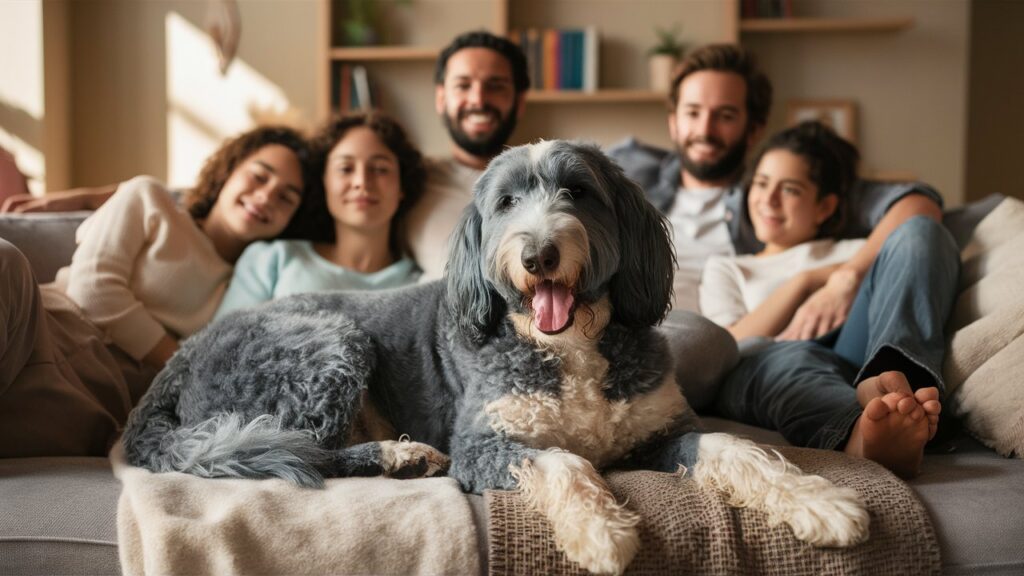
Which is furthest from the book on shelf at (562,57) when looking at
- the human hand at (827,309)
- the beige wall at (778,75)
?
the human hand at (827,309)

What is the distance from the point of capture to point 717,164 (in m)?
3.76

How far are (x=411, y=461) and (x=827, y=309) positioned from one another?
1.55 metres

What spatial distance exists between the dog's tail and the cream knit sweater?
2.30 ft

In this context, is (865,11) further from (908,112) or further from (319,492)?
(319,492)

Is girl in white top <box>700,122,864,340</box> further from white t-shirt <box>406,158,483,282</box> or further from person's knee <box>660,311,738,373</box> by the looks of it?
white t-shirt <box>406,158,483,282</box>

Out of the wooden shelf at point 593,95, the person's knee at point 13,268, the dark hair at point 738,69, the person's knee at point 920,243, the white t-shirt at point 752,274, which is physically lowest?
the white t-shirt at point 752,274

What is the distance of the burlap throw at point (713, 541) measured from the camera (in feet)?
5.35

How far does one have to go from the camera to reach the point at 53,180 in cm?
568

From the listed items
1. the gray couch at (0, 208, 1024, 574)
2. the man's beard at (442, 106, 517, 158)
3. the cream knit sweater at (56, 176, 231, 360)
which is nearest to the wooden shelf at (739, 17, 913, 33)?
the man's beard at (442, 106, 517, 158)

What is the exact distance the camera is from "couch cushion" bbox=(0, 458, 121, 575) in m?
1.73

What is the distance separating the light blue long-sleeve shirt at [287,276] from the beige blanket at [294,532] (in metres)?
1.22

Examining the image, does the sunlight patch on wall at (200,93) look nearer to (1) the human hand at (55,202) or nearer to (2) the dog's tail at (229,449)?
(1) the human hand at (55,202)

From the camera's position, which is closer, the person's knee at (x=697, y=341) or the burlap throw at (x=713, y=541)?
the burlap throw at (x=713, y=541)

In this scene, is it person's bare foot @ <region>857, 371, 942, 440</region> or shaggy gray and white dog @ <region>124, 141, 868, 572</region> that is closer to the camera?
shaggy gray and white dog @ <region>124, 141, 868, 572</region>
